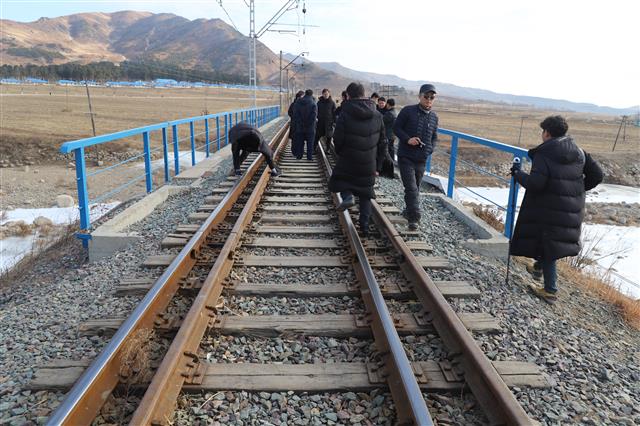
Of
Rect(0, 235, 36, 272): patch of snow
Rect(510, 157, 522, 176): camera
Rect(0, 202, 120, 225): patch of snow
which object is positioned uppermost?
Rect(510, 157, 522, 176): camera

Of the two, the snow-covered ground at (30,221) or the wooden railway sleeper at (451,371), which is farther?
the snow-covered ground at (30,221)

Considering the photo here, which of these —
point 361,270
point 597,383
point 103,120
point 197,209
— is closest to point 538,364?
point 597,383

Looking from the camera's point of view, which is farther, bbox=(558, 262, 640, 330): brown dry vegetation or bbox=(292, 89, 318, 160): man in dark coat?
bbox=(292, 89, 318, 160): man in dark coat

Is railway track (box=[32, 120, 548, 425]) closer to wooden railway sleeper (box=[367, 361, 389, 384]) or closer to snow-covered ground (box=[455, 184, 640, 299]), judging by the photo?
wooden railway sleeper (box=[367, 361, 389, 384])

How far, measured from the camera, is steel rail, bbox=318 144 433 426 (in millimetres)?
2658

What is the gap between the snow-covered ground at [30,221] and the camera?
8607 mm

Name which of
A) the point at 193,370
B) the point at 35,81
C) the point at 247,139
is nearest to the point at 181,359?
the point at 193,370

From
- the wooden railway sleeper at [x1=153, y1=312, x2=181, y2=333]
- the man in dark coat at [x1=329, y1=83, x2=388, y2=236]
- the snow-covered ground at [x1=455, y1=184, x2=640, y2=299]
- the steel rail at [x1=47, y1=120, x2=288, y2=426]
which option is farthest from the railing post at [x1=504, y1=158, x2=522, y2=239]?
the wooden railway sleeper at [x1=153, y1=312, x2=181, y2=333]

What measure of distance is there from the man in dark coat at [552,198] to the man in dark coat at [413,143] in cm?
179

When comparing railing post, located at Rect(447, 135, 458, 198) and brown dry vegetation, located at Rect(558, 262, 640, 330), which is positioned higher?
railing post, located at Rect(447, 135, 458, 198)

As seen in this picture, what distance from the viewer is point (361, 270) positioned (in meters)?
4.70

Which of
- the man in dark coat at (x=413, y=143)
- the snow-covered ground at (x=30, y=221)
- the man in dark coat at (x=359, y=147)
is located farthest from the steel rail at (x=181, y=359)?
the snow-covered ground at (x=30, y=221)

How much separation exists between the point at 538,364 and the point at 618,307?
255cm

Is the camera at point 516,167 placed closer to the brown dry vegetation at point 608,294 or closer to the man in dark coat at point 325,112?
A: the brown dry vegetation at point 608,294
